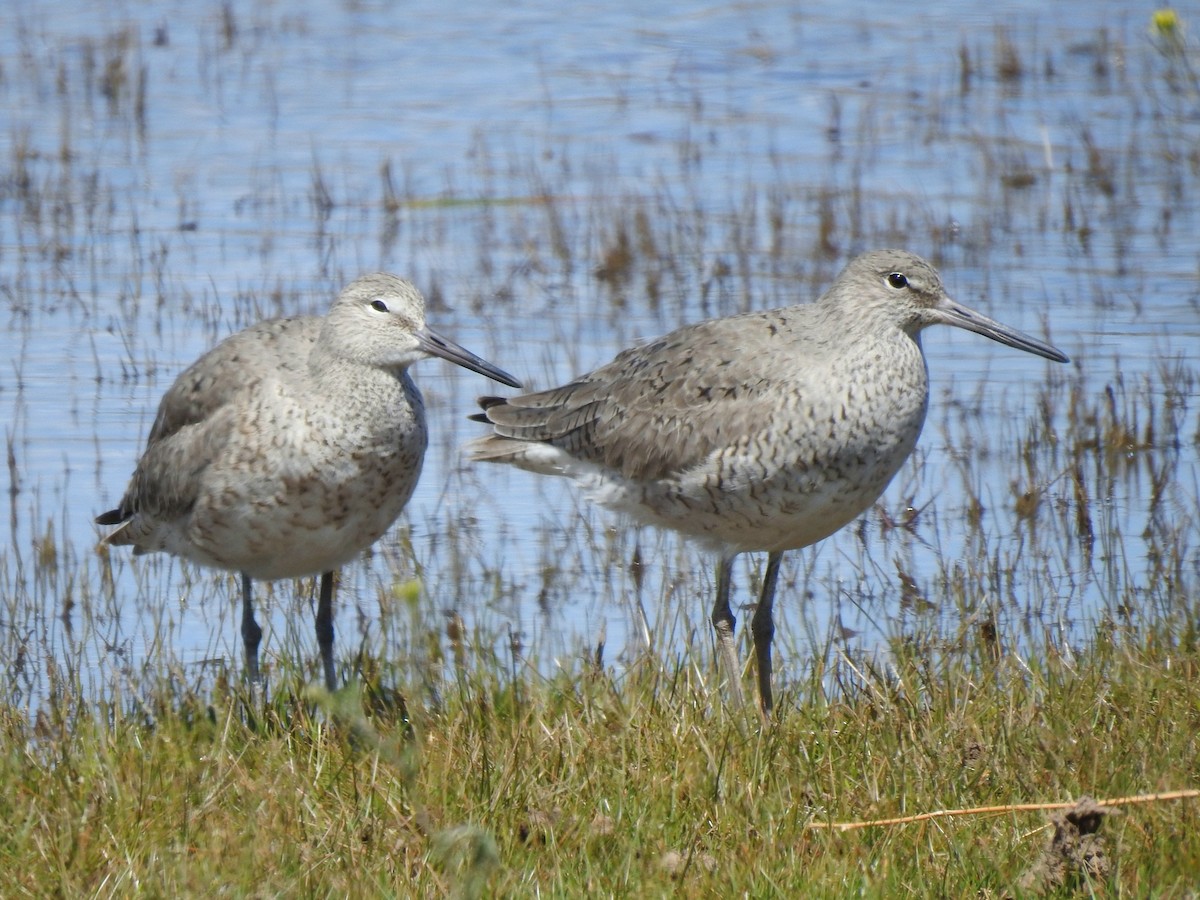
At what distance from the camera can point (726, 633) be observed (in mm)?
6141

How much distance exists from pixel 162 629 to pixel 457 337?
3.57 metres

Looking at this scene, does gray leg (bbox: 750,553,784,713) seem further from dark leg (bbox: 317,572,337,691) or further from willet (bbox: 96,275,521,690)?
dark leg (bbox: 317,572,337,691)

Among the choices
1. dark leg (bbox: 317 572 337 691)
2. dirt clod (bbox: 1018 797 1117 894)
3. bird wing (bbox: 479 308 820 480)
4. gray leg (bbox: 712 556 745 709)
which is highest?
bird wing (bbox: 479 308 820 480)

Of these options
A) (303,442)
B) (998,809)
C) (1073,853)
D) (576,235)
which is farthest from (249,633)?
(576,235)

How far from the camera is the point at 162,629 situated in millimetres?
7012

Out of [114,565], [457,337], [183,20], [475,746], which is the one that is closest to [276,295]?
[457,337]

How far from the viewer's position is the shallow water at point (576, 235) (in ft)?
24.7

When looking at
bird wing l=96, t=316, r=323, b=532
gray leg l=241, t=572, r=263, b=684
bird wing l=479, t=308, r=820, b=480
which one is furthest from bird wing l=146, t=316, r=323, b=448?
bird wing l=479, t=308, r=820, b=480

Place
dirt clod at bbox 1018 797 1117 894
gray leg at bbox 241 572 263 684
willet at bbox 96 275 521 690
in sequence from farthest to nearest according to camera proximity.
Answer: gray leg at bbox 241 572 263 684 < willet at bbox 96 275 521 690 < dirt clod at bbox 1018 797 1117 894

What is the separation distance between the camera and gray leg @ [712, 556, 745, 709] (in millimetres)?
5820

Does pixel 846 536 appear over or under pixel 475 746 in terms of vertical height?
under

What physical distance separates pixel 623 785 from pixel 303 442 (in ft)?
5.70

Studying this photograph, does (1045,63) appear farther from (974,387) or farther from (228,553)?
(228,553)

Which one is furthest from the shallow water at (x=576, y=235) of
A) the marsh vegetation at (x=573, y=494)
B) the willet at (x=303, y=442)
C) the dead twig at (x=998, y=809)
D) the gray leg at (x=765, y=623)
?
the dead twig at (x=998, y=809)
